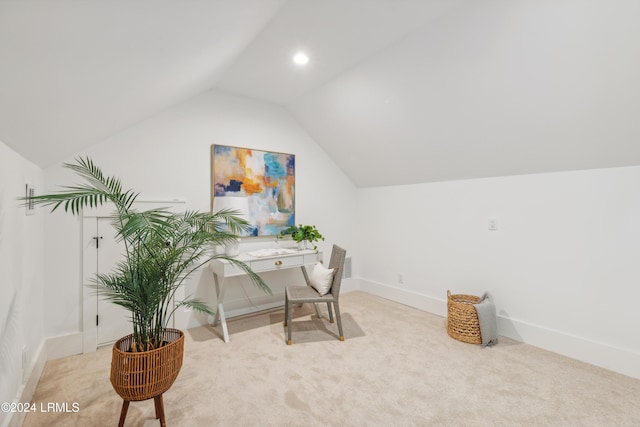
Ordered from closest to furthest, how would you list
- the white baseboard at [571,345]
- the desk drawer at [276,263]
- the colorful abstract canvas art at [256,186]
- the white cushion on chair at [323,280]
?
the white baseboard at [571,345]
the white cushion on chair at [323,280]
the desk drawer at [276,263]
the colorful abstract canvas art at [256,186]

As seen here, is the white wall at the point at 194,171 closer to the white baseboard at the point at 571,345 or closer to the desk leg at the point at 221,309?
the desk leg at the point at 221,309

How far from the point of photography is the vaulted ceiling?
113 cm

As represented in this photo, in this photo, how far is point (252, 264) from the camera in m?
3.05

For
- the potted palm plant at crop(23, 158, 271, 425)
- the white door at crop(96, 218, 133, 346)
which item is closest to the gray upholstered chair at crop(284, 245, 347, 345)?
the potted palm plant at crop(23, 158, 271, 425)

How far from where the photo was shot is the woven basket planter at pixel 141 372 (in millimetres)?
1574

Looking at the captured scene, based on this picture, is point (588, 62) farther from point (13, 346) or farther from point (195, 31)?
point (13, 346)

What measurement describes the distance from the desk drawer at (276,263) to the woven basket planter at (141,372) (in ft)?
4.58

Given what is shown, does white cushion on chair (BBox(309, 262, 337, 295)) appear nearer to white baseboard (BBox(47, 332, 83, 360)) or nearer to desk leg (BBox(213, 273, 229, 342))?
desk leg (BBox(213, 273, 229, 342))

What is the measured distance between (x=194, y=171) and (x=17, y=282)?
1.75 metres

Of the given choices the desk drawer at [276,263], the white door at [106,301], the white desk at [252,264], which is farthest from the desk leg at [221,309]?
the white door at [106,301]

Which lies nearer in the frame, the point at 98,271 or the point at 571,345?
the point at 571,345

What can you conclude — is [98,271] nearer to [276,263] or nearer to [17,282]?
[17,282]

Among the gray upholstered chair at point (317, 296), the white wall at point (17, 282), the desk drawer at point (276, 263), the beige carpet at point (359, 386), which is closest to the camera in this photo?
the white wall at point (17, 282)

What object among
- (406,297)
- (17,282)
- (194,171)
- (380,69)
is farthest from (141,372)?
(406,297)
